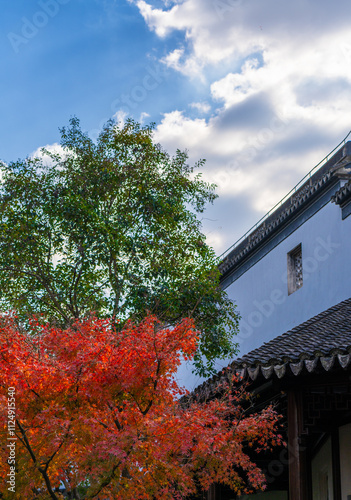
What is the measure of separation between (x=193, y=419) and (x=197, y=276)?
389 inches

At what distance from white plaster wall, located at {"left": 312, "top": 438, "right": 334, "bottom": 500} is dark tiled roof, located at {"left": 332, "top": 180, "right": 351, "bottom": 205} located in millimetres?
7719

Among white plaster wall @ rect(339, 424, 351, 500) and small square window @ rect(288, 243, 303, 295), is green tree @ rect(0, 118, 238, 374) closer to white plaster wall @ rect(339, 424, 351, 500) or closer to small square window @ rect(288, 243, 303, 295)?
small square window @ rect(288, 243, 303, 295)

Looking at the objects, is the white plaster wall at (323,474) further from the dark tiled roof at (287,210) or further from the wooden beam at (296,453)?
the dark tiled roof at (287,210)

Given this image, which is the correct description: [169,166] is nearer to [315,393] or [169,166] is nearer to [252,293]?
[252,293]

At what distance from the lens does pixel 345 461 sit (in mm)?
9742

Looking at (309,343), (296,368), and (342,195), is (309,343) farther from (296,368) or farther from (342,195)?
(342,195)

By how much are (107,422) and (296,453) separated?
269 cm

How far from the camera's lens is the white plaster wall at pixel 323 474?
10273 mm

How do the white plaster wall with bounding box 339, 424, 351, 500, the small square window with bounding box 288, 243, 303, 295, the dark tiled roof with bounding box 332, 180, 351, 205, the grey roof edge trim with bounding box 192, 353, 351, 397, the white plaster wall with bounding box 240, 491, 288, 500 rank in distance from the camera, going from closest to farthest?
the grey roof edge trim with bounding box 192, 353, 351, 397 → the white plaster wall with bounding box 339, 424, 351, 500 → the white plaster wall with bounding box 240, 491, 288, 500 → the dark tiled roof with bounding box 332, 180, 351, 205 → the small square window with bounding box 288, 243, 303, 295

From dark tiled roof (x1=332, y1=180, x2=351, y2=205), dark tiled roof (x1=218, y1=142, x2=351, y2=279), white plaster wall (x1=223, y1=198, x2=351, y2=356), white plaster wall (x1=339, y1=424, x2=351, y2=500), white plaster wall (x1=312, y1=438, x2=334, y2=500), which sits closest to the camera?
white plaster wall (x1=339, y1=424, x2=351, y2=500)

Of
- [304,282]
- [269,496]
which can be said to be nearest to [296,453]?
[269,496]

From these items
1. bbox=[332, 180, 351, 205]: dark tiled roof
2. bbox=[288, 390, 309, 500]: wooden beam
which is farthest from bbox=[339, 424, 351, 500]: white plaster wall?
bbox=[332, 180, 351, 205]: dark tiled roof

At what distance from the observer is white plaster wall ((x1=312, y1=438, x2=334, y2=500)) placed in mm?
10273

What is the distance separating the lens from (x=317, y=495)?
10.7m
